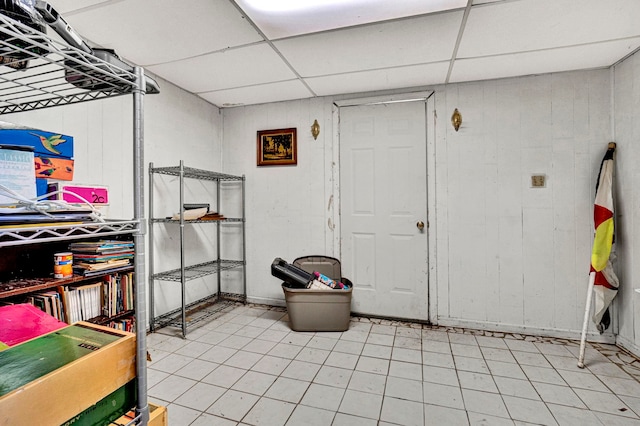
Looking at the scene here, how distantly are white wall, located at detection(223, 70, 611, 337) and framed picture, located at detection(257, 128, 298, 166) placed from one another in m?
1.49

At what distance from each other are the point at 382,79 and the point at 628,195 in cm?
216

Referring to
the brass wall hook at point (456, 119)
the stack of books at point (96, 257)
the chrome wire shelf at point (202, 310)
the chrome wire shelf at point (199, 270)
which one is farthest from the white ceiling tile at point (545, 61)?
the chrome wire shelf at point (202, 310)

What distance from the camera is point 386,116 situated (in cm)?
309

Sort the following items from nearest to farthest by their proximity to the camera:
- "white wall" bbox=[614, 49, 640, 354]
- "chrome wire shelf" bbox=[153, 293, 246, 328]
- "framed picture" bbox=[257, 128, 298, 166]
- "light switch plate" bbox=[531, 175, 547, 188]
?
"white wall" bbox=[614, 49, 640, 354] → "light switch plate" bbox=[531, 175, 547, 188] → "chrome wire shelf" bbox=[153, 293, 246, 328] → "framed picture" bbox=[257, 128, 298, 166]

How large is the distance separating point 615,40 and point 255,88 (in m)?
2.84

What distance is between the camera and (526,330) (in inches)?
108

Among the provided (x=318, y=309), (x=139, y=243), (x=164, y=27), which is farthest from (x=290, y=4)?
(x=318, y=309)

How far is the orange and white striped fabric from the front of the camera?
229cm

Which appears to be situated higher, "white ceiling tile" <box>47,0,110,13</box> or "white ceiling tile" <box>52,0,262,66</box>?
"white ceiling tile" <box>52,0,262,66</box>

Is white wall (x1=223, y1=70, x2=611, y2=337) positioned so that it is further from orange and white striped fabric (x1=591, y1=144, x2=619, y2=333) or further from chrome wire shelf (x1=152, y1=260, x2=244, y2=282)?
chrome wire shelf (x1=152, y1=260, x2=244, y2=282)

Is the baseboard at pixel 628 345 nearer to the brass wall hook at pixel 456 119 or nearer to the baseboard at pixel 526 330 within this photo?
the baseboard at pixel 526 330

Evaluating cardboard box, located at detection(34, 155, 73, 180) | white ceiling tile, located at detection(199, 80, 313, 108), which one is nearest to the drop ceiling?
white ceiling tile, located at detection(199, 80, 313, 108)

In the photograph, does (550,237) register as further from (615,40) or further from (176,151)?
(176,151)

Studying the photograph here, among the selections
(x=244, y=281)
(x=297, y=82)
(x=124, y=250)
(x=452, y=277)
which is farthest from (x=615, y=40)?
(x=244, y=281)
